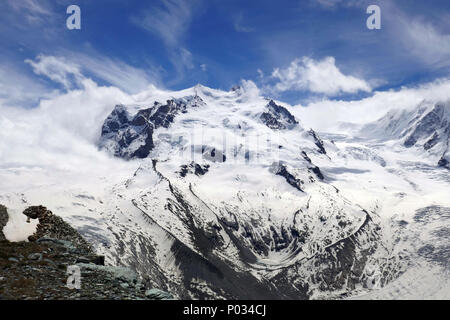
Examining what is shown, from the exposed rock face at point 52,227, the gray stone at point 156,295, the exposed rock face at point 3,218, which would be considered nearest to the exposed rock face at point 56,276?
the gray stone at point 156,295

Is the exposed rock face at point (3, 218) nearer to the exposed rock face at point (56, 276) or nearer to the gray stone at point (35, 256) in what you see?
the exposed rock face at point (56, 276)

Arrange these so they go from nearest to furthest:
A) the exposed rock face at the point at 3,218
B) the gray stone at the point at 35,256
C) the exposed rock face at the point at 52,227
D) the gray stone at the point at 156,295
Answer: the gray stone at the point at 156,295 < the gray stone at the point at 35,256 < the exposed rock face at the point at 3,218 < the exposed rock face at the point at 52,227

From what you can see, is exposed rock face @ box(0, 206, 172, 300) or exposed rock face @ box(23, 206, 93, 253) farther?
exposed rock face @ box(23, 206, 93, 253)

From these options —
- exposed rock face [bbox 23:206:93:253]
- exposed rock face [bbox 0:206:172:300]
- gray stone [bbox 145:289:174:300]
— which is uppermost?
exposed rock face [bbox 23:206:93:253]

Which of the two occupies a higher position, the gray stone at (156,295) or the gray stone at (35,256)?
the gray stone at (35,256)

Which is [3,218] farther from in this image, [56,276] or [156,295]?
[156,295]

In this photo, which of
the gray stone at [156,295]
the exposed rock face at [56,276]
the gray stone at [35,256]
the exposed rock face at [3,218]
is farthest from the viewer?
the exposed rock face at [3,218]

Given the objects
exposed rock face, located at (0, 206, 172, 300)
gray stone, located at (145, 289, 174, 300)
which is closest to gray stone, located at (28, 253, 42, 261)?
exposed rock face, located at (0, 206, 172, 300)

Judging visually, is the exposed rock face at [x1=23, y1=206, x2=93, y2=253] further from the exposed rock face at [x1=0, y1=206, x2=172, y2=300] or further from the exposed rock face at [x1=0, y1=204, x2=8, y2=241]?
the exposed rock face at [x1=0, y1=206, x2=172, y2=300]

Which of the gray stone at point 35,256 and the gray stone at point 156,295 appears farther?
the gray stone at point 35,256
